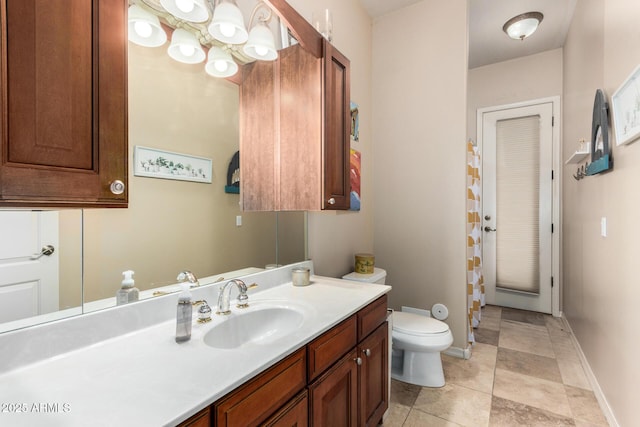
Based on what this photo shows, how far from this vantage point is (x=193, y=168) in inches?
52.4

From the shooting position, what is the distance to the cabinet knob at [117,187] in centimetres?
77

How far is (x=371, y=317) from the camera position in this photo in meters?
1.48

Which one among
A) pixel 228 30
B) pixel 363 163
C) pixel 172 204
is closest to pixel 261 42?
pixel 228 30

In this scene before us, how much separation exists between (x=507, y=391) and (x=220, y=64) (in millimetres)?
2598

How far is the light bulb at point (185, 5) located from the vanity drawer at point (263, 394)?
1.35 meters

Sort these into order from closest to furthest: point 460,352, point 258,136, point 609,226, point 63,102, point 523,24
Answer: point 63,102
point 258,136
point 609,226
point 460,352
point 523,24

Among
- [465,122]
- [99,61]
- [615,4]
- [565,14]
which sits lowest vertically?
[99,61]

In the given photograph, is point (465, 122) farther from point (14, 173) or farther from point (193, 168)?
point (14, 173)

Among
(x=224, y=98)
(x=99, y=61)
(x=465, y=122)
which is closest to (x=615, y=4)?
(x=465, y=122)

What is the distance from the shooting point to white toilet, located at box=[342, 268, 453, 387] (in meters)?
1.99

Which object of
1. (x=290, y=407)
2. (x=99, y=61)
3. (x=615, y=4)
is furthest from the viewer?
(x=615, y=4)

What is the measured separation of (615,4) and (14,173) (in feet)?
8.85

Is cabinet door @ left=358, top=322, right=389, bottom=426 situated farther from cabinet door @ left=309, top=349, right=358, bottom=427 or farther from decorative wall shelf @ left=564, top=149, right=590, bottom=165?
decorative wall shelf @ left=564, top=149, right=590, bottom=165

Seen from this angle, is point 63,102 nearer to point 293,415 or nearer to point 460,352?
point 293,415
